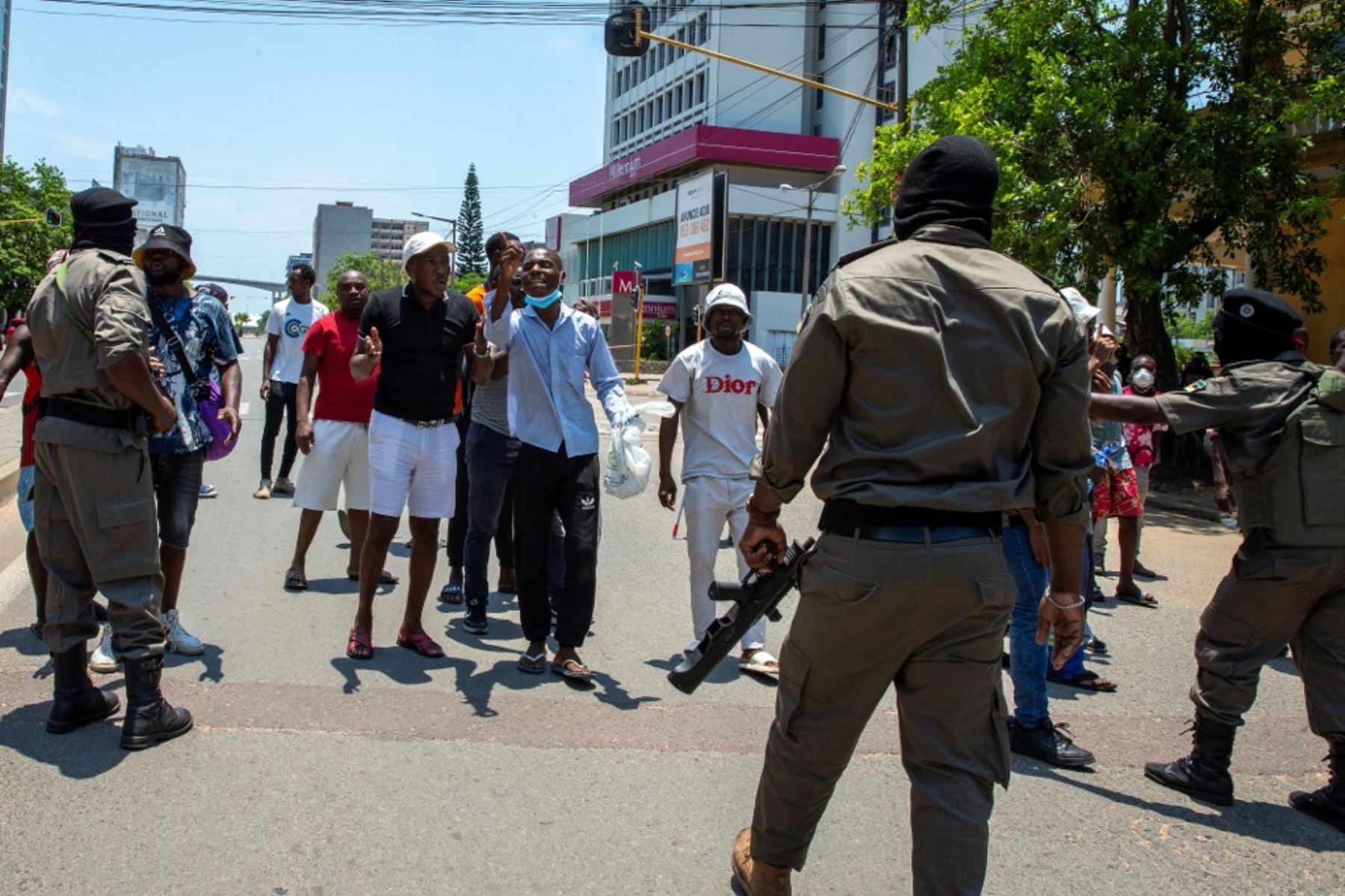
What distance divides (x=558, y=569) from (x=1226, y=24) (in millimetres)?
12917

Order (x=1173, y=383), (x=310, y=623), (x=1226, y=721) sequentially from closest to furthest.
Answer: (x=1226, y=721) → (x=310, y=623) → (x=1173, y=383)

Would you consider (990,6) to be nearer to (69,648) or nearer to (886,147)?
(886,147)

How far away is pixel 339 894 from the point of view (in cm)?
339

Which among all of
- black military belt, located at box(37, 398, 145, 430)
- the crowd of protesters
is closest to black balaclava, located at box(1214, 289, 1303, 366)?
the crowd of protesters

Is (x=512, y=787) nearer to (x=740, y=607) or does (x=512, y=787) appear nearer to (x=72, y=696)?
(x=740, y=607)

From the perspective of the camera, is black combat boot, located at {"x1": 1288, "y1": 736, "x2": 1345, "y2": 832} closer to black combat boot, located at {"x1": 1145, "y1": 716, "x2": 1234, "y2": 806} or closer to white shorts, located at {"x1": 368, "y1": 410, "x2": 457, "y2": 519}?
black combat boot, located at {"x1": 1145, "y1": 716, "x2": 1234, "y2": 806}

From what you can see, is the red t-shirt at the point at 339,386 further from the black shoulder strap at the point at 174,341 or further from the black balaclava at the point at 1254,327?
the black balaclava at the point at 1254,327

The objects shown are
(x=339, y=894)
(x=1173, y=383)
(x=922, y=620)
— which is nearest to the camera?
(x=922, y=620)

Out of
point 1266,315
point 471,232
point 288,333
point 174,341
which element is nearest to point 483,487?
point 174,341

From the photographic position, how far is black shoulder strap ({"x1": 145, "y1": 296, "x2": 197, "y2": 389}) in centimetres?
530

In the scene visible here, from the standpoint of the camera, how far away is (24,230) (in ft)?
183

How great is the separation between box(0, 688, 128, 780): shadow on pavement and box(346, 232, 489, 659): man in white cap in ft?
4.65

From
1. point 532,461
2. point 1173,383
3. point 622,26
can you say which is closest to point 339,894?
point 532,461

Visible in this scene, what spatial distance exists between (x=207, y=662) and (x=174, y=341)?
155 cm
